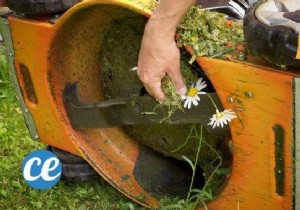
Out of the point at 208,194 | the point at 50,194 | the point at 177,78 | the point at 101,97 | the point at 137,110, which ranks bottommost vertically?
the point at 50,194

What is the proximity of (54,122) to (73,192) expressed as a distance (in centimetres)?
41

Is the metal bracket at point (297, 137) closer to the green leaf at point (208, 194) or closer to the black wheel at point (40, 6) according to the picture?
the green leaf at point (208, 194)

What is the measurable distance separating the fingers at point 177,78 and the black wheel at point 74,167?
87cm

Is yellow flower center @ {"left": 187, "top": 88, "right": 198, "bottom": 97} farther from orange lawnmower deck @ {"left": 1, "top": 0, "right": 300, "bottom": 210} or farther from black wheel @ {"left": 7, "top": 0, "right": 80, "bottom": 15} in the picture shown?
black wheel @ {"left": 7, "top": 0, "right": 80, "bottom": 15}

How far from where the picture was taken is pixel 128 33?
2.78 meters

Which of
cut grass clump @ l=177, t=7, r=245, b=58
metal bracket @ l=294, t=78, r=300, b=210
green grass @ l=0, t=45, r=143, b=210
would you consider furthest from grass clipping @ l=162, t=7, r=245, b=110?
green grass @ l=0, t=45, r=143, b=210

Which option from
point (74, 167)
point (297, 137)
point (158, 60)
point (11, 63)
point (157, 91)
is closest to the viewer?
point (297, 137)

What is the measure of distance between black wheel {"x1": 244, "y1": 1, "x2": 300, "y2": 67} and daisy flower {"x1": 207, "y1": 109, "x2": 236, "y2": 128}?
0.26m

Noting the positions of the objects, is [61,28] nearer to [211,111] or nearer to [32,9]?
[32,9]

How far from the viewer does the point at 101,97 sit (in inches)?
118

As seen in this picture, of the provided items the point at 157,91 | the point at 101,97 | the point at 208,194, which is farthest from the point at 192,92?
the point at 101,97

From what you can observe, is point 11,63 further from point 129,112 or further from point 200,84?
point 200,84

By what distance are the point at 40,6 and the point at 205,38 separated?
0.76 m

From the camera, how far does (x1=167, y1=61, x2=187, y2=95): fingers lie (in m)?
2.35
